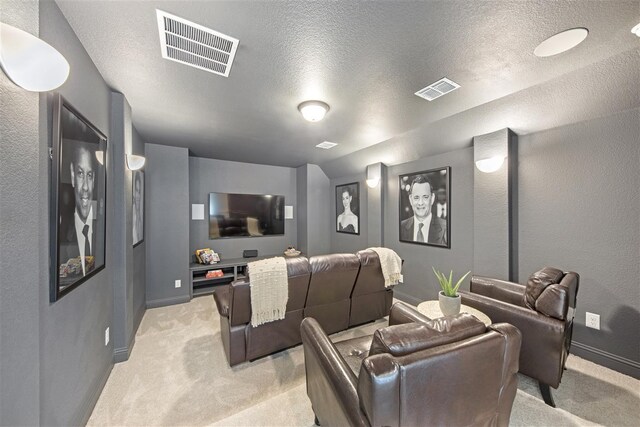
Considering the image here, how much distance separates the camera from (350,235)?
4.99 meters

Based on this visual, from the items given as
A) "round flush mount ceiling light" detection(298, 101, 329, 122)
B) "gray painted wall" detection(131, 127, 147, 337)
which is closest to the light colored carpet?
"gray painted wall" detection(131, 127, 147, 337)

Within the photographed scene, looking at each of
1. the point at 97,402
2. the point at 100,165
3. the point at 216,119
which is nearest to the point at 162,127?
the point at 216,119

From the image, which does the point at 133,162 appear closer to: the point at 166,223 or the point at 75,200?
the point at 75,200

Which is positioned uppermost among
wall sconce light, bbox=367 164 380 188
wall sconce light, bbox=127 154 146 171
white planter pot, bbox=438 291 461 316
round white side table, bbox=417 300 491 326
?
wall sconce light, bbox=367 164 380 188

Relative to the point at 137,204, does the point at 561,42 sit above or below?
above

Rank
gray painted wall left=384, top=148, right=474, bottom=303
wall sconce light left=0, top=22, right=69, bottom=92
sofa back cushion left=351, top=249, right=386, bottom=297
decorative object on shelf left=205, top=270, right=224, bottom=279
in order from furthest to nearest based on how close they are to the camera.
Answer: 1. decorative object on shelf left=205, top=270, right=224, bottom=279
2. gray painted wall left=384, top=148, right=474, bottom=303
3. sofa back cushion left=351, top=249, right=386, bottom=297
4. wall sconce light left=0, top=22, right=69, bottom=92

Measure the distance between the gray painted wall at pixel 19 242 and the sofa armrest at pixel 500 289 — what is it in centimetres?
327

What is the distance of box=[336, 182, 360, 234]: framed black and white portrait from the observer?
4852 millimetres

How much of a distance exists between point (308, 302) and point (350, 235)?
276 cm

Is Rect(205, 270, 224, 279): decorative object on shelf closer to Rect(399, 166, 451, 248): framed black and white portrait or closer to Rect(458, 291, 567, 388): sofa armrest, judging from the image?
Rect(399, 166, 451, 248): framed black and white portrait

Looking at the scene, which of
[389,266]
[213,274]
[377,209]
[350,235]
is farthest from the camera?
[350,235]

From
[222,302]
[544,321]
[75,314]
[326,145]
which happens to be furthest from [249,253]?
[544,321]

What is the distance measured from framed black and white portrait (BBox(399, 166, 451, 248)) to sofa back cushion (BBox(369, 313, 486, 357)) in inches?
100

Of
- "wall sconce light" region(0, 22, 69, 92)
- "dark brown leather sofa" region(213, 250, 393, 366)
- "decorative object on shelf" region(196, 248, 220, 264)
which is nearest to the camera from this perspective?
"wall sconce light" region(0, 22, 69, 92)
